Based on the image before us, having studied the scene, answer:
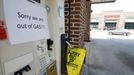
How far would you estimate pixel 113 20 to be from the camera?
70.8 feet

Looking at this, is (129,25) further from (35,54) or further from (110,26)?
(35,54)

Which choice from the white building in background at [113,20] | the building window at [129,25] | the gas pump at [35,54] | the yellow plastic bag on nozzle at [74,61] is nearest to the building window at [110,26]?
the white building in background at [113,20]

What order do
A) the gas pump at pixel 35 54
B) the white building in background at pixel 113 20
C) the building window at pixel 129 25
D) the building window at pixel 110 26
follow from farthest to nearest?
1. the building window at pixel 110 26
2. the white building in background at pixel 113 20
3. the building window at pixel 129 25
4. the gas pump at pixel 35 54

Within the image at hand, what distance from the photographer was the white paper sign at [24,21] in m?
0.59

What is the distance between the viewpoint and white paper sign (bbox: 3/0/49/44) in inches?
23.2

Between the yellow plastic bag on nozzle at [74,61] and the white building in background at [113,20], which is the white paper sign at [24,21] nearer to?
the yellow plastic bag on nozzle at [74,61]

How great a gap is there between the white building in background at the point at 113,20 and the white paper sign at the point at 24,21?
22.4 metres

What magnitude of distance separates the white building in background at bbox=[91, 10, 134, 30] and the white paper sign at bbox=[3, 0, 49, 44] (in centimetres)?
2241

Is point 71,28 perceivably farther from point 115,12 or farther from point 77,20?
point 115,12

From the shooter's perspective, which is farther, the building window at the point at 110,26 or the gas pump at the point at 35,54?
the building window at the point at 110,26

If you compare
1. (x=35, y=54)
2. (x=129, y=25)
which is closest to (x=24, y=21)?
(x=35, y=54)

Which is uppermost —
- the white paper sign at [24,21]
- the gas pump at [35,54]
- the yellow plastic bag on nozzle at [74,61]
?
the white paper sign at [24,21]

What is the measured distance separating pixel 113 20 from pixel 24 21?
76.0 feet

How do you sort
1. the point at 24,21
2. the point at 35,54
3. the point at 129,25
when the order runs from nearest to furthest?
the point at 24,21 → the point at 35,54 → the point at 129,25
